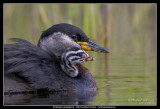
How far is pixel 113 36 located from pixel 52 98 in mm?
9508

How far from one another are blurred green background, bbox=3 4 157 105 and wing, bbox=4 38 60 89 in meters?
1.11

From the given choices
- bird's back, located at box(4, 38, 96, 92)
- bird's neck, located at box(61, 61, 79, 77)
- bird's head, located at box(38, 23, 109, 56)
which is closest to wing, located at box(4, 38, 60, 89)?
bird's back, located at box(4, 38, 96, 92)

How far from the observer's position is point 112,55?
12820 mm

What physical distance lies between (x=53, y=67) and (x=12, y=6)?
273 inches

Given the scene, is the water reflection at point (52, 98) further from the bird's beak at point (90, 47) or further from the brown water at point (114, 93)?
the bird's beak at point (90, 47)

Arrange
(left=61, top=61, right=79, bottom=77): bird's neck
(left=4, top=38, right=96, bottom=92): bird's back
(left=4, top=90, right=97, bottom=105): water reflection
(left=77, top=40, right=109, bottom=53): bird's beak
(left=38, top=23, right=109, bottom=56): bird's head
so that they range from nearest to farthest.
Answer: (left=4, top=90, right=97, bottom=105): water reflection
(left=4, top=38, right=96, bottom=92): bird's back
(left=61, top=61, right=79, bottom=77): bird's neck
(left=38, top=23, right=109, bottom=56): bird's head
(left=77, top=40, right=109, bottom=53): bird's beak

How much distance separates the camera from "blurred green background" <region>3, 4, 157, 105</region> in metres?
8.09

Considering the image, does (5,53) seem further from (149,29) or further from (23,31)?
(149,29)

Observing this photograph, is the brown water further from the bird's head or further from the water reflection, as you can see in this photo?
the bird's head

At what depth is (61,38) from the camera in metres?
8.65

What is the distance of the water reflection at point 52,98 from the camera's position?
6891mm

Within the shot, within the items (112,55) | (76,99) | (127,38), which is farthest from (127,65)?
(127,38)

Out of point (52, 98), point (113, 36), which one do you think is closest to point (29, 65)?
point (52, 98)

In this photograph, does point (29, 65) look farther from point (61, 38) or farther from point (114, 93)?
point (114, 93)
